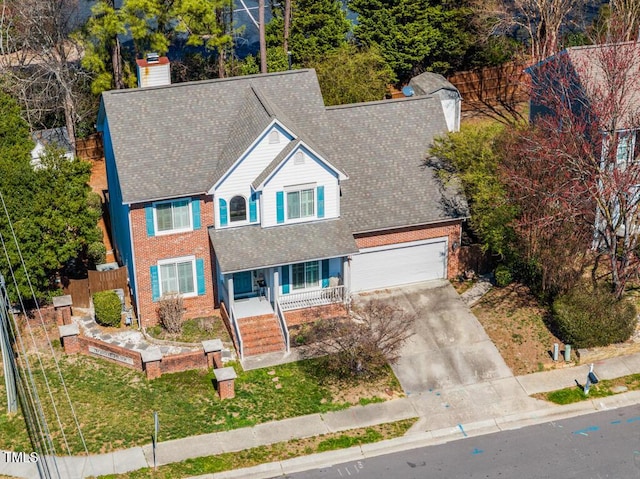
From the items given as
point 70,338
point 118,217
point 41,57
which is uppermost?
point 41,57

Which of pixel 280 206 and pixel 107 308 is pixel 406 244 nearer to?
pixel 280 206

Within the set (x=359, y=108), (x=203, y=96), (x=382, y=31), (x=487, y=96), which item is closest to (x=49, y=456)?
(x=203, y=96)

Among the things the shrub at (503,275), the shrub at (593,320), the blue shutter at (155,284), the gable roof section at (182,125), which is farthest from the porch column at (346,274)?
the shrub at (593,320)

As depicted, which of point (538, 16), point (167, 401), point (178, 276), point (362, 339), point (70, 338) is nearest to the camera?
point (167, 401)

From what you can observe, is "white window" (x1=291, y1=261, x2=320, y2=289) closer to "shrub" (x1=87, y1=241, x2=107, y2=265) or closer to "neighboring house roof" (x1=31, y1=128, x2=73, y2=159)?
"shrub" (x1=87, y1=241, x2=107, y2=265)

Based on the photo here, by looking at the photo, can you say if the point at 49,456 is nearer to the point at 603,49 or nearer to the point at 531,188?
the point at 531,188

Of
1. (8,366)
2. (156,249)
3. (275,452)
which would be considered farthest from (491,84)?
(8,366)

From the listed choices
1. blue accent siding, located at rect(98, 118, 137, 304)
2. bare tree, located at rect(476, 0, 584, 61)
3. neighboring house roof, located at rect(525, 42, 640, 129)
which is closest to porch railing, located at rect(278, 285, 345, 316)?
blue accent siding, located at rect(98, 118, 137, 304)
